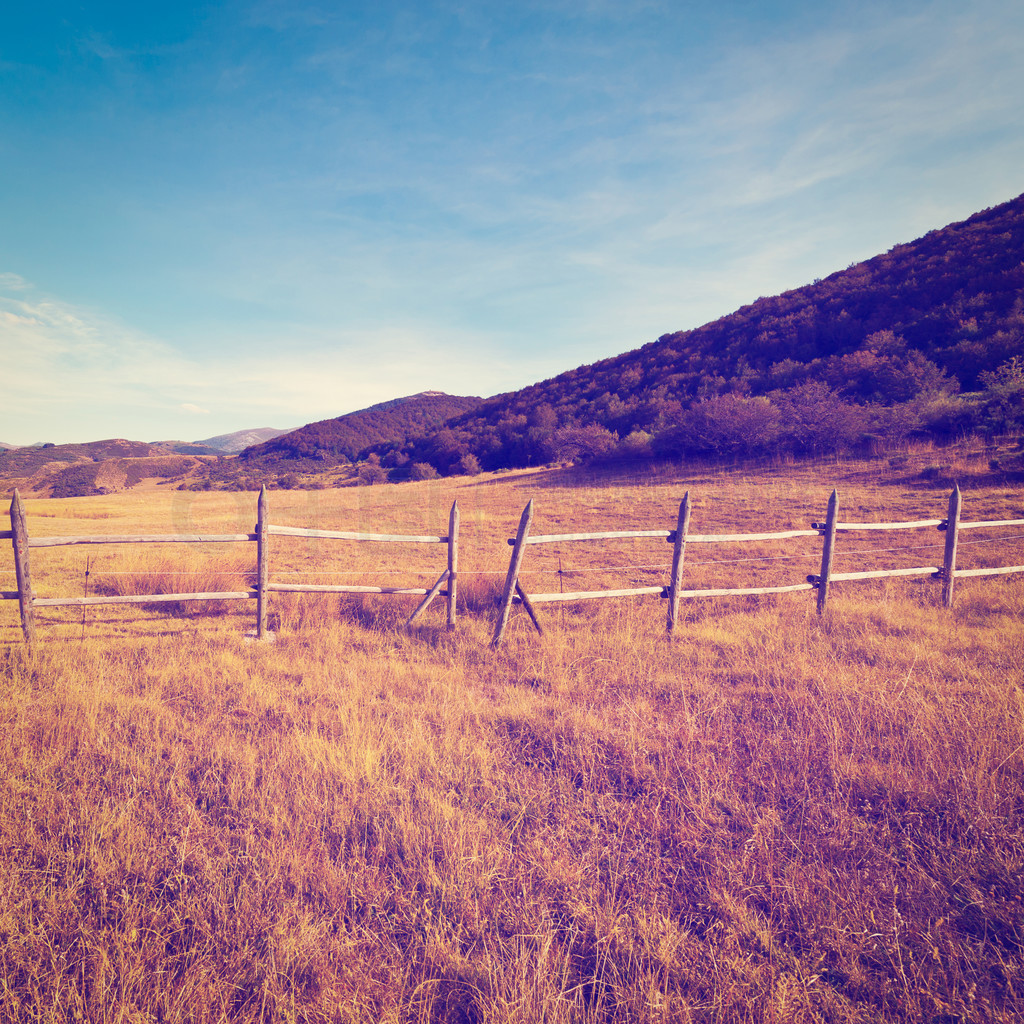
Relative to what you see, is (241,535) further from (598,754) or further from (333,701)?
(598,754)

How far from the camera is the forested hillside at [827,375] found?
2166cm

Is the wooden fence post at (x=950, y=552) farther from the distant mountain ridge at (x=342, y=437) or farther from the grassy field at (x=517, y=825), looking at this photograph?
the distant mountain ridge at (x=342, y=437)

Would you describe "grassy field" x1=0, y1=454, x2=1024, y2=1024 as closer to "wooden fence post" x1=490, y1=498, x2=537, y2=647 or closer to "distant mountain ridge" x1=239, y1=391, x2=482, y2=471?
"wooden fence post" x1=490, y1=498, x2=537, y2=647

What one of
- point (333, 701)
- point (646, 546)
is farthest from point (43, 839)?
point (646, 546)

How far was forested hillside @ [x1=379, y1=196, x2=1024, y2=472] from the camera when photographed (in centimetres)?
2166

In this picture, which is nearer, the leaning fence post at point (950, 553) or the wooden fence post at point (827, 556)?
the wooden fence post at point (827, 556)

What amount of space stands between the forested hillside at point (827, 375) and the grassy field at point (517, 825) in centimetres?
1774

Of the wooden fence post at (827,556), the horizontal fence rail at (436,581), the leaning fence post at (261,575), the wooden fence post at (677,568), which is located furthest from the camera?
the wooden fence post at (827,556)

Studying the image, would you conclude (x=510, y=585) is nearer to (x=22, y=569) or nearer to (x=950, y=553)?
(x=22, y=569)

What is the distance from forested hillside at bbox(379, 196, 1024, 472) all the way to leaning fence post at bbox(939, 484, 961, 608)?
15.2 meters

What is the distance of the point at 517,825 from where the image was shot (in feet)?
9.81

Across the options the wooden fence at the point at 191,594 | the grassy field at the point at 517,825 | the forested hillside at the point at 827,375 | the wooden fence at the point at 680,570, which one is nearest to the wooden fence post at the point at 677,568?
the wooden fence at the point at 680,570

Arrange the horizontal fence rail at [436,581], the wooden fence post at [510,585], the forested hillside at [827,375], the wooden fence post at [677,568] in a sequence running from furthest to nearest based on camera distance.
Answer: the forested hillside at [827,375] < the wooden fence post at [677,568] < the wooden fence post at [510,585] < the horizontal fence rail at [436,581]

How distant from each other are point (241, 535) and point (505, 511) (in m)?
12.7
